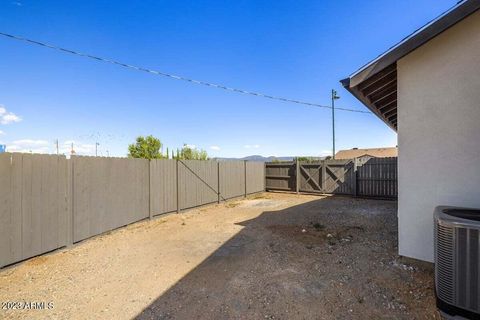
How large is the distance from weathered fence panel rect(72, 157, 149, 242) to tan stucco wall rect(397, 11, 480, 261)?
6263mm

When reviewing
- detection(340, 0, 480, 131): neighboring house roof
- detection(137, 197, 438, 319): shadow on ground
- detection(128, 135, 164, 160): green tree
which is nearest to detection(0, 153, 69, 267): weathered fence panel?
detection(137, 197, 438, 319): shadow on ground

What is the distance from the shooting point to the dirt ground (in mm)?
2779

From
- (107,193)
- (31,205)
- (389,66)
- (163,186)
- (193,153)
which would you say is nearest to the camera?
(389,66)

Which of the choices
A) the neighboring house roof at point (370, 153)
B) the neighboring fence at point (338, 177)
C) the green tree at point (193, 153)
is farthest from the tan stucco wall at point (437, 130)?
the neighboring house roof at point (370, 153)

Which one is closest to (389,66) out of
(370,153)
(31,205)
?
(31,205)

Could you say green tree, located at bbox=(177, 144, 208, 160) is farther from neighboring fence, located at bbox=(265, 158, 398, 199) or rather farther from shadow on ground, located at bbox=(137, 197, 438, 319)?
shadow on ground, located at bbox=(137, 197, 438, 319)

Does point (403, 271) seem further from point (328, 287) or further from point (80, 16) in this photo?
point (80, 16)

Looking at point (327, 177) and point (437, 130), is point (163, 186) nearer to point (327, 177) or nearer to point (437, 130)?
point (437, 130)

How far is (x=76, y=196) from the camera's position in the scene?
5.17 metres

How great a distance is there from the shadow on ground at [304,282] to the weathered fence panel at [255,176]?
7.14 m

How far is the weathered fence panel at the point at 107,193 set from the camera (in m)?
5.26

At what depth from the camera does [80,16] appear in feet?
20.2

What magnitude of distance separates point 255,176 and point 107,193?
8620mm

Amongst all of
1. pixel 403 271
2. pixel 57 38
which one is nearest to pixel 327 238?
pixel 403 271
